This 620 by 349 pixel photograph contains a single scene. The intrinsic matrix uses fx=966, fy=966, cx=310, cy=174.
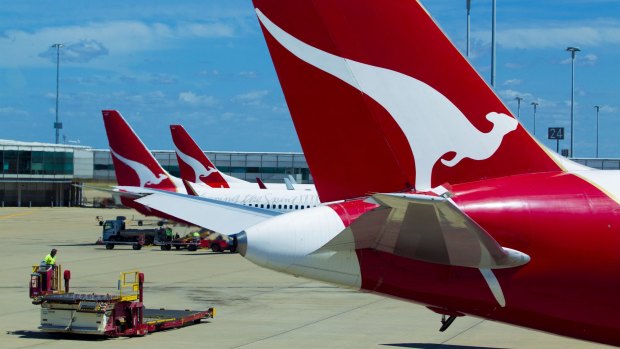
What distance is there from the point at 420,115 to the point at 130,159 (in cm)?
5295

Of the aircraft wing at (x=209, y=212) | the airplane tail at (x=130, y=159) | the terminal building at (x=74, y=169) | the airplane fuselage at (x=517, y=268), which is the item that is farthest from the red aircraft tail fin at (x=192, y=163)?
the airplane fuselage at (x=517, y=268)

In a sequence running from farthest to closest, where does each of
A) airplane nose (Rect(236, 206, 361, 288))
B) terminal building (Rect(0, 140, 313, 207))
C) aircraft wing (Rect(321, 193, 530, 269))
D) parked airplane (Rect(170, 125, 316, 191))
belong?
terminal building (Rect(0, 140, 313, 207)) < parked airplane (Rect(170, 125, 316, 191)) < airplane nose (Rect(236, 206, 361, 288)) < aircraft wing (Rect(321, 193, 530, 269))

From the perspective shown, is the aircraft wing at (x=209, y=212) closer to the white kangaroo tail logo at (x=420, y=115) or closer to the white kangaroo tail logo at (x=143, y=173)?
the white kangaroo tail logo at (x=420, y=115)

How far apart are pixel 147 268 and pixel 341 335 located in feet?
70.7

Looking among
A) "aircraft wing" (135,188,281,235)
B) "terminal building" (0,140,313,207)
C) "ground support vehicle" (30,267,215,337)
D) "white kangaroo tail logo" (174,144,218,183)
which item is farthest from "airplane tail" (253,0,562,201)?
"terminal building" (0,140,313,207)

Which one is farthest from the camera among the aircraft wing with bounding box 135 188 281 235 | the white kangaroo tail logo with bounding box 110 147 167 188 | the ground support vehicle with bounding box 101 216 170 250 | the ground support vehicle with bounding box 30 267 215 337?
the white kangaroo tail logo with bounding box 110 147 167 188

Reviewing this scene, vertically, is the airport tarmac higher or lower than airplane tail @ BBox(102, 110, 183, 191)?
lower

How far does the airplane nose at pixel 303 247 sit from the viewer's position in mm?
12406

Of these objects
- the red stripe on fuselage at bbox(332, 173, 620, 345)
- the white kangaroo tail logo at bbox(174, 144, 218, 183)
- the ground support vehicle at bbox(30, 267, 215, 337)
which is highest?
the white kangaroo tail logo at bbox(174, 144, 218, 183)

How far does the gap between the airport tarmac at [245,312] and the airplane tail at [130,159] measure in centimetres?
1253

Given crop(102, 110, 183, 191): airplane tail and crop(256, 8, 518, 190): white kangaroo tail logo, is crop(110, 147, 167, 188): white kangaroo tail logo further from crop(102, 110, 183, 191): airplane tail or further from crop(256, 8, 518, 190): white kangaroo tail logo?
crop(256, 8, 518, 190): white kangaroo tail logo

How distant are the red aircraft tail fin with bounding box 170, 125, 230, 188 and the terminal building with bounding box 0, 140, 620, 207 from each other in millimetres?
44290

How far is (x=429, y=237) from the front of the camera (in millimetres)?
11961

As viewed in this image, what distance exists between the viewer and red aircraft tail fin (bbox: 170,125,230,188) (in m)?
72.2
